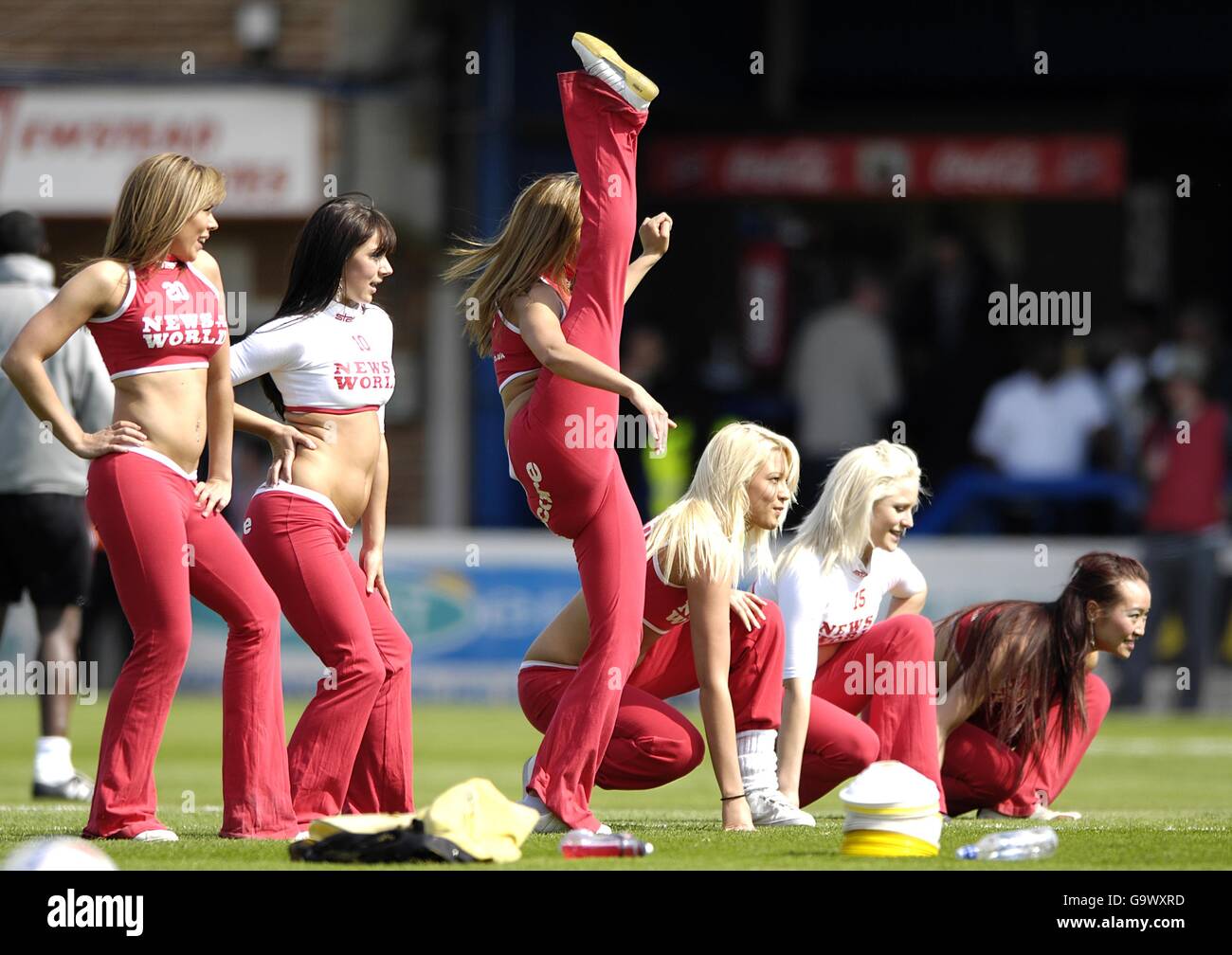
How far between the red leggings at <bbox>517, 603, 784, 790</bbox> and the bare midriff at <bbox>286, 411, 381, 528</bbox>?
81 cm

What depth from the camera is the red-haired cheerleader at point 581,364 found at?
5.77 meters

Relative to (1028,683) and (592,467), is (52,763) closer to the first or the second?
(592,467)

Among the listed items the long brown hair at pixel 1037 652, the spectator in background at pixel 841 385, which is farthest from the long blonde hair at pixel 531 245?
the spectator in background at pixel 841 385

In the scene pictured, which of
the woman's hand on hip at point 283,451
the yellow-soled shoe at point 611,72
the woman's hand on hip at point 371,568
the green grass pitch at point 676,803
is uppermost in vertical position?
the yellow-soled shoe at point 611,72

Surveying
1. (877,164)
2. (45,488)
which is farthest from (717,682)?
(877,164)

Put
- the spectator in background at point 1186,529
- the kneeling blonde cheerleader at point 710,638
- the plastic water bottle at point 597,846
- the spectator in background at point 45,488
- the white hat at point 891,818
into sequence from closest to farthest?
the plastic water bottle at point 597,846 < the white hat at point 891,818 < the kneeling blonde cheerleader at point 710,638 < the spectator in background at point 45,488 < the spectator in background at point 1186,529

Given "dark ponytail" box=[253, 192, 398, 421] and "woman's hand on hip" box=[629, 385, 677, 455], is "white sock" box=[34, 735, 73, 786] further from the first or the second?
"woman's hand on hip" box=[629, 385, 677, 455]

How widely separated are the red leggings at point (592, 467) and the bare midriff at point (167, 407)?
95cm

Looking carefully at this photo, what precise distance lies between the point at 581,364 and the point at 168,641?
57.5 inches

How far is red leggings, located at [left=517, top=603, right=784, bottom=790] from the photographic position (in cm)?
642

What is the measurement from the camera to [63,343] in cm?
582

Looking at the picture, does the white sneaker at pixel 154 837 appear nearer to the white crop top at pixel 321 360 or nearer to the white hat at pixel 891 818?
the white crop top at pixel 321 360
